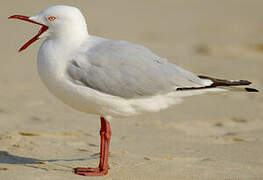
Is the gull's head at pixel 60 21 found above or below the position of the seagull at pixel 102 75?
above

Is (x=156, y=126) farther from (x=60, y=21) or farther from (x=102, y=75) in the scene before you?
(x=60, y=21)

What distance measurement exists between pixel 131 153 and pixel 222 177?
119cm

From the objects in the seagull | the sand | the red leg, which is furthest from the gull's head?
the sand

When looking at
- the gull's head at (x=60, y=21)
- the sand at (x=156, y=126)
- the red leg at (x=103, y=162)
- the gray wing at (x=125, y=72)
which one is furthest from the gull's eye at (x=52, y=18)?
the sand at (x=156, y=126)

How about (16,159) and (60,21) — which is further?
(16,159)

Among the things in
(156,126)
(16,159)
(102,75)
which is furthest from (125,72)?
(156,126)

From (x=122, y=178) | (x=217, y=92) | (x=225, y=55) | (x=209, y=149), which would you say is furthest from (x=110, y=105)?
(x=225, y=55)

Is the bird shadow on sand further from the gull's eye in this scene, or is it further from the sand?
the gull's eye

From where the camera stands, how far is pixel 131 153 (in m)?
5.51

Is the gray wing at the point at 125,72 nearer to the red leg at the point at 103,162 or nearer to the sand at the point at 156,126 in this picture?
the red leg at the point at 103,162

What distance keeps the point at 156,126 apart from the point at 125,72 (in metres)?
A: 2.41

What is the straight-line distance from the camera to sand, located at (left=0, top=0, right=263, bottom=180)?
4.93 m

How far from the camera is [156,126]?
6.85 metres

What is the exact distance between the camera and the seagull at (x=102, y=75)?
4453 mm
